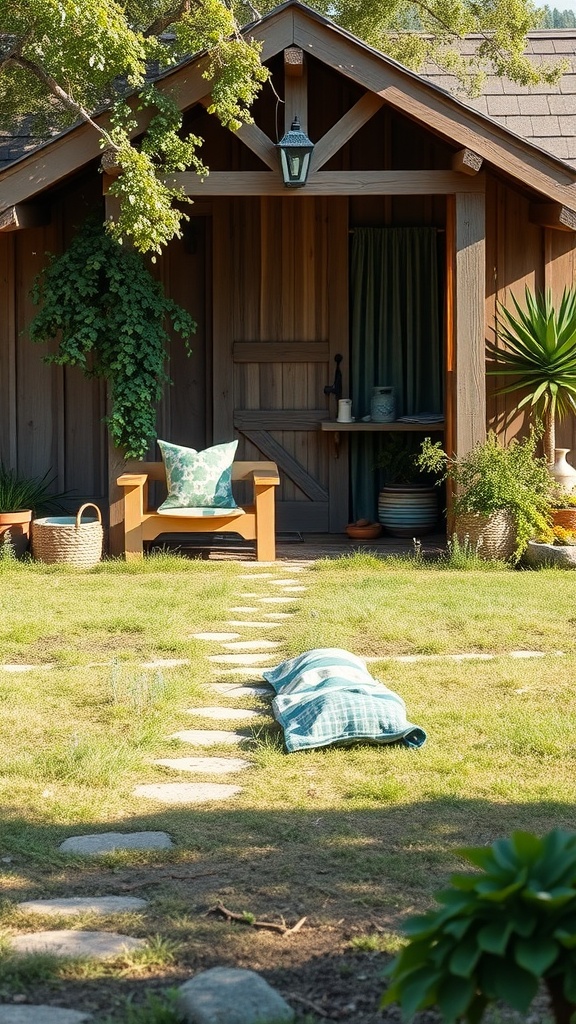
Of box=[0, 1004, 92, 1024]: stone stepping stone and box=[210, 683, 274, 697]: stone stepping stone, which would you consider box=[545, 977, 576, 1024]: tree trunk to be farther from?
box=[210, 683, 274, 697]: stone stepping stone

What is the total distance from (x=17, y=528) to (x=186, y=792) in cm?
542

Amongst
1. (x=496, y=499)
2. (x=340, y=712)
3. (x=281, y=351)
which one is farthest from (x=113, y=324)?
(x=340, y=712)

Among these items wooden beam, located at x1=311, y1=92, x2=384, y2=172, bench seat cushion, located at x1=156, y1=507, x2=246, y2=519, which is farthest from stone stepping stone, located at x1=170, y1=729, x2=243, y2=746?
wooden beam, located at x1=311, y1=92, x2=384, y2=172

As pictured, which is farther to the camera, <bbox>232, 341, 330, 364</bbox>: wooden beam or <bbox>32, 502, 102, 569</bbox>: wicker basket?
<bbox>232, 341, 330, 364</bbox>: wooden beam

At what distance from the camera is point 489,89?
11203mm

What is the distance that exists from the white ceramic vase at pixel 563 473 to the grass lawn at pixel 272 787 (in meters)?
Answer: 2.13

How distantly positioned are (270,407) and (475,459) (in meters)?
2.31

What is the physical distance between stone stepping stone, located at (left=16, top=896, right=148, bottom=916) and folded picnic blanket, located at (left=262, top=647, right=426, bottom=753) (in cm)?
143

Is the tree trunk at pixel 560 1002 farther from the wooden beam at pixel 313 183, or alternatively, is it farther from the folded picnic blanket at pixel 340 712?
the wooden beam at pixel 313 183

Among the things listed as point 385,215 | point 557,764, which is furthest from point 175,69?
point 557,764

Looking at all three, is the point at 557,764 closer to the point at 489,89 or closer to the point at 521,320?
the point at 521,320

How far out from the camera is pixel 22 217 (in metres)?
9.08

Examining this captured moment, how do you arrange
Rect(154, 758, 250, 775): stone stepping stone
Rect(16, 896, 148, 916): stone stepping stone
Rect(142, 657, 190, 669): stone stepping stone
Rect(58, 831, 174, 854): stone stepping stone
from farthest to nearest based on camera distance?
Rect(142, 657, 190, 669): stone stepping stone → Rect(154, 758, 250, 775): stone stepping stone → Rect(58, 831, 174, 854): stone stepping stone → Rect(16, 896, 148, 916): stone stepping stone

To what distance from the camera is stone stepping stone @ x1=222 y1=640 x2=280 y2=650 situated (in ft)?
20.5
